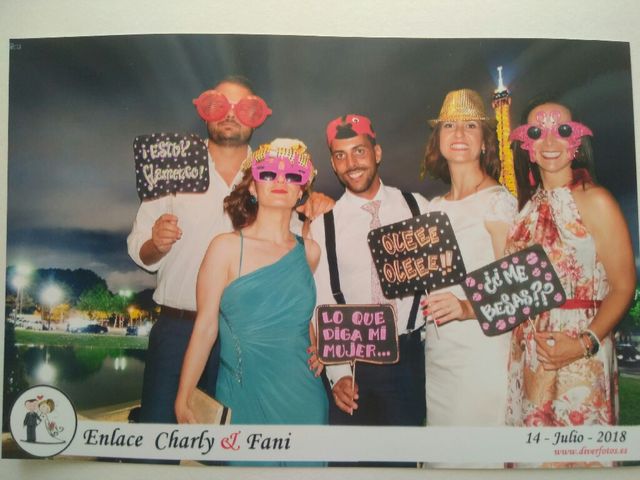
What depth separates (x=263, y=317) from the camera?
2.31 m

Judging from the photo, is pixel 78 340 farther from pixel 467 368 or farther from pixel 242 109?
pixel 467 368

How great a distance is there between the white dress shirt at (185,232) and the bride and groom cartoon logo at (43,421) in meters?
0.61

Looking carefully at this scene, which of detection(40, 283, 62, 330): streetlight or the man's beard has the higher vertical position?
the man's beard

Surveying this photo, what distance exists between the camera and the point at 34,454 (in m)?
2.31

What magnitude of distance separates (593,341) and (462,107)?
1.18 meters

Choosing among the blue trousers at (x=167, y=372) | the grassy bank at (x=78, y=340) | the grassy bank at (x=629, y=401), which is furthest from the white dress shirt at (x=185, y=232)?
the grassy bank at (x=629, y=401)

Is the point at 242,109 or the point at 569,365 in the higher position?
the point at 242,109

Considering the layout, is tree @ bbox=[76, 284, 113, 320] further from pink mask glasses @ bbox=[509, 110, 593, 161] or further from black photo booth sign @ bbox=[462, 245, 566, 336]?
pink mask glasses @ bbox=[509, 110, 593, 161]

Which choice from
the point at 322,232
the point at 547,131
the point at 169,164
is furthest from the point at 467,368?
the point at 169,164

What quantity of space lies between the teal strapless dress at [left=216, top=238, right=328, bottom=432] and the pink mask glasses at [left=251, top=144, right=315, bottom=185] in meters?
0.40

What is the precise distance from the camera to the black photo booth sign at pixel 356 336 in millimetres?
2330

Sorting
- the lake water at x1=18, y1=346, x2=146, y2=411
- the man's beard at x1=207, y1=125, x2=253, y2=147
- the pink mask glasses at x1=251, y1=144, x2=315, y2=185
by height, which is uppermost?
the man's beard at x1=207, y1=125, x2=253, y2=147

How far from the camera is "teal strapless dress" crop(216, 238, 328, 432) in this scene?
2293 mm

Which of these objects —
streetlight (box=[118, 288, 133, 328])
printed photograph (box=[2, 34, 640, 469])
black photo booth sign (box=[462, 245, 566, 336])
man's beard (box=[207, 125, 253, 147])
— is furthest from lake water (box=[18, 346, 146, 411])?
black photo booth sign (box=[462, 245, 566, 336])
